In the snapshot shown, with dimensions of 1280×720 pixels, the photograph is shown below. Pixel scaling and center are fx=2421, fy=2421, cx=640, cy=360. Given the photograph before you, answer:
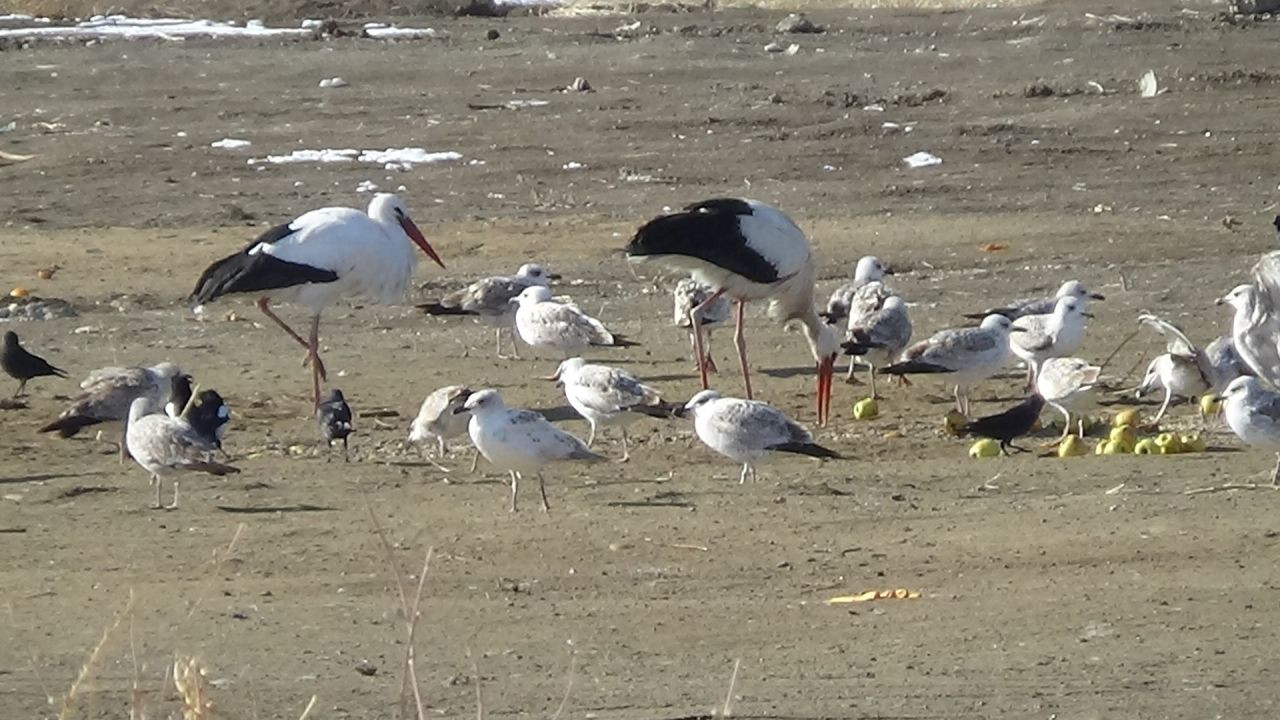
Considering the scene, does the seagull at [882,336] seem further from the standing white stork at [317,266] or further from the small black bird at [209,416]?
the small black bird at [209,416]

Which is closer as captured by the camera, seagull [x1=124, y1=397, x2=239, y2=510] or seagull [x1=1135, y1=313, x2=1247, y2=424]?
seagull [x1=124, y1=397, x2=239, y2=510]

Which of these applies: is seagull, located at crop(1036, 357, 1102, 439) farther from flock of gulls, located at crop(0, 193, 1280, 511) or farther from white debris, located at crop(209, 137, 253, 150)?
white debris, located at crop(209, 137, 253, 150)

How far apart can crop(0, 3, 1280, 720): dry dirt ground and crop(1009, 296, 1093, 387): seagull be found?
1.34ft

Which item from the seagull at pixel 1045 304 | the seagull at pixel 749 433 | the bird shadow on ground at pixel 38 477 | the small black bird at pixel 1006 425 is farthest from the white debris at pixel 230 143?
the seagull at pixel 749 433

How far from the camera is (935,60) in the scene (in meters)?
28.7

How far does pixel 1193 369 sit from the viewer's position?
1287 centimetres

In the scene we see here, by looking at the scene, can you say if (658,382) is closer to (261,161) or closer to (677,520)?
(677,520)

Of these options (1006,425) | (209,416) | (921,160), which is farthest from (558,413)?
(921,160)

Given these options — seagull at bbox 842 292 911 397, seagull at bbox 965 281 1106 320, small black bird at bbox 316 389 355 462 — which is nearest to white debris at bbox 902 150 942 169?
seagull at bbox 965 281 1106 320

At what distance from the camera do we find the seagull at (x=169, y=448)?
10594 mm

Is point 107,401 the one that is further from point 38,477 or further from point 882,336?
point 882,336

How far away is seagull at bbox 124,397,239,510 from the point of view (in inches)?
417

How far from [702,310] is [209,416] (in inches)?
155

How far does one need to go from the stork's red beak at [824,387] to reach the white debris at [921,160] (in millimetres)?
8139
